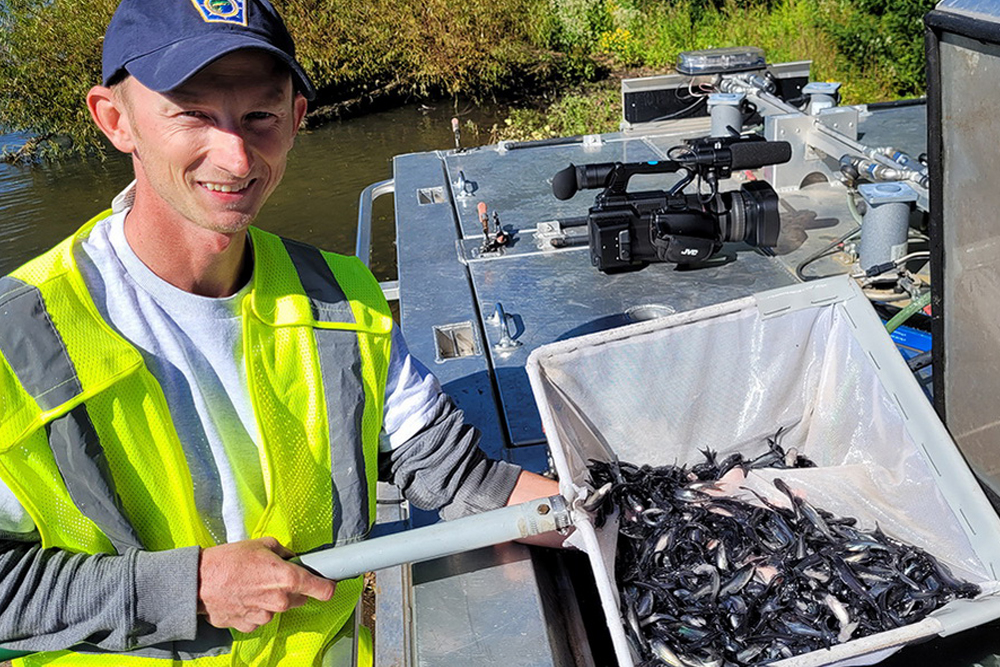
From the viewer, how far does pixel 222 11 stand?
5.13 ft

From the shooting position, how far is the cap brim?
1.50 meters

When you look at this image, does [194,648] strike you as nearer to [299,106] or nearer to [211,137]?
[211,137]

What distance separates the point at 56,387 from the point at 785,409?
1.73 m

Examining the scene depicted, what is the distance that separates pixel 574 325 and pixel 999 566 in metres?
1.84

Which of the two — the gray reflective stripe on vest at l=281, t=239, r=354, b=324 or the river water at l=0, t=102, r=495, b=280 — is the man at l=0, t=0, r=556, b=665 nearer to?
the gray reflective stripe on vest at l=281, t=239, r=354, b=324

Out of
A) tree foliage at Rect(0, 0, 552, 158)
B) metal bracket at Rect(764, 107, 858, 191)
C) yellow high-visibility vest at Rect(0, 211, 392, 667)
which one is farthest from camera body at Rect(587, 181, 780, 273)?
tree foliage at Rect(0, 0, 552, 158)

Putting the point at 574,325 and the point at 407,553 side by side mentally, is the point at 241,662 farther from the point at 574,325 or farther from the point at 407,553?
the point at 574,325

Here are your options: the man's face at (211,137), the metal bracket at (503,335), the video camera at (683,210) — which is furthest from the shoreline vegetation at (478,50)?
the man's face at (211,137)

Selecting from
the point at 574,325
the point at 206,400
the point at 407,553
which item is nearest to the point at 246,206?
the point at 206,400

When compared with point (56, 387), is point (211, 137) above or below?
above

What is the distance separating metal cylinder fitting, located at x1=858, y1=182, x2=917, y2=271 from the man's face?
234cm

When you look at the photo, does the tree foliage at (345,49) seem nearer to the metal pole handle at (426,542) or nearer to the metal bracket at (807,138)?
the metal bracket at (807,138)

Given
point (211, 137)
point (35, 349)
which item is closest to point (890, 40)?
point (211, 137)

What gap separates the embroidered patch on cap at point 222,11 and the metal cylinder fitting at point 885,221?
2.42 meters
